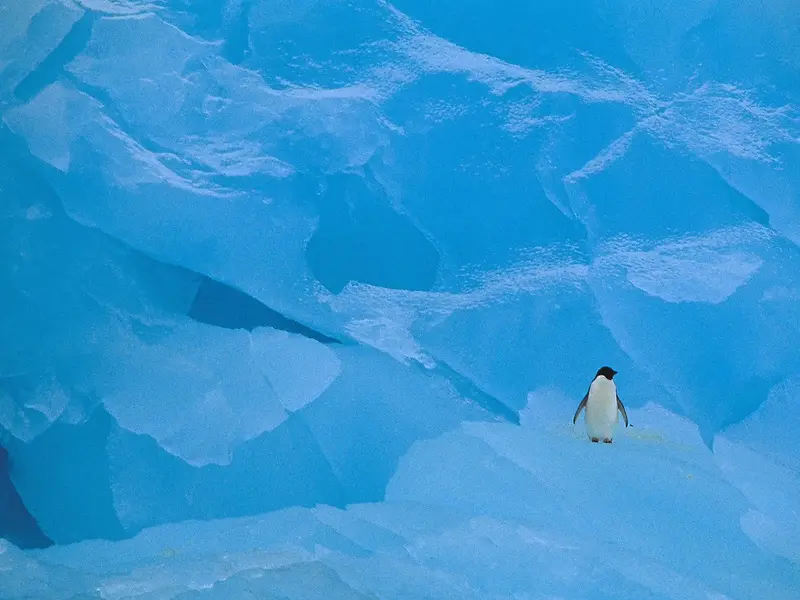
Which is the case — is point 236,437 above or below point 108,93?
below

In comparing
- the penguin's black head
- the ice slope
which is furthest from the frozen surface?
the penguin's black head

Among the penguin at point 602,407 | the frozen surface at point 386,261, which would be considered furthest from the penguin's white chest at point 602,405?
the frozen surface at point 386,261

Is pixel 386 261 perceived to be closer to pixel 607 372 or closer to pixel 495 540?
pixel 607 372

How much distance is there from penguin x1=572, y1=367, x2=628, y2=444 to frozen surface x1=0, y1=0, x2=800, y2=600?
9 cm

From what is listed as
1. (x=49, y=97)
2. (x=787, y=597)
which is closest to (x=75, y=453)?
(x=49, y=97)

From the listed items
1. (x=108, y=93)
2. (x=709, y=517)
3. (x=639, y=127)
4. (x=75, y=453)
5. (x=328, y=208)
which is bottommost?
(x=75, y=453)

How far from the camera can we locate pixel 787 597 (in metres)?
2.92

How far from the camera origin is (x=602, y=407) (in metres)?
3.67

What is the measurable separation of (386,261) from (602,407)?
1.14 metres

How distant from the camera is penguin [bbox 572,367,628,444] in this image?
3.68 metres

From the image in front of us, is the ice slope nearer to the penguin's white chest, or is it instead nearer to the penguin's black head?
the penguin's white chest

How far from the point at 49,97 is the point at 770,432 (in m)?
3.23

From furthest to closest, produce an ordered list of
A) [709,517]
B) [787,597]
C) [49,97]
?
[49,97]
[709,517]
[787,597]

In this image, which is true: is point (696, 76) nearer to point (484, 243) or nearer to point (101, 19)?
point (484, 243)
